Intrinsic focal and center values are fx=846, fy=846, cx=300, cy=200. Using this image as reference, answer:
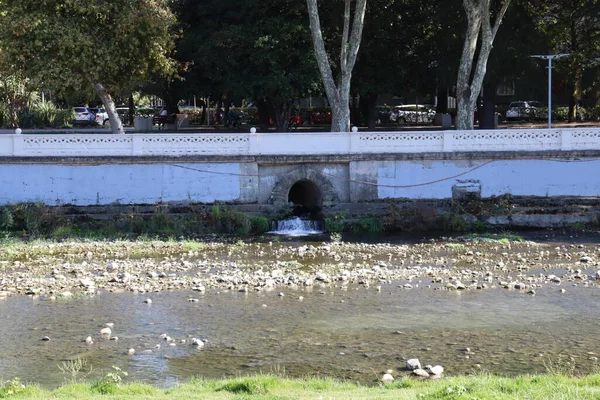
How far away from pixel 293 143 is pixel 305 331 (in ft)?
41.9

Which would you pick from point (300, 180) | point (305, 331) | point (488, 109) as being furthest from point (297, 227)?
point (488, 109)

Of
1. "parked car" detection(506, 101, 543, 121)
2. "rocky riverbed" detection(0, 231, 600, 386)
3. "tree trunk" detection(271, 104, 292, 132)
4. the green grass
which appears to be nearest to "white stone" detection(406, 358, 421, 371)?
→ "rocky riverbed" detection(0, 231, 600, 386)

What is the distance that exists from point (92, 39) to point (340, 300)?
1536 centimetres

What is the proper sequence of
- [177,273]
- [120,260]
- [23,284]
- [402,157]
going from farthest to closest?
[402,157] < [120,260] < [177,273] < [23,284]

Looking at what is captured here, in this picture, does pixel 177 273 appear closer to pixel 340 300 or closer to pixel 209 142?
pixel 340 300

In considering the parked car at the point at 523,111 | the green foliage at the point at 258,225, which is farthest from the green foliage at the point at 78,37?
the parked car at the point at 523,111

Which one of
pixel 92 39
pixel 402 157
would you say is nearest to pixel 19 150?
pixel 92 39

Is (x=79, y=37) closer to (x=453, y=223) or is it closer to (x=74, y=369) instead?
(x=453, y=223)

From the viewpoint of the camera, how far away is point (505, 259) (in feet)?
65.7

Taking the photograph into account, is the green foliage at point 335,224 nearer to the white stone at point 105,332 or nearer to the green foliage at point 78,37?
the green foliage at point 78,37

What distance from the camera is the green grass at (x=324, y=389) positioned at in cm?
866

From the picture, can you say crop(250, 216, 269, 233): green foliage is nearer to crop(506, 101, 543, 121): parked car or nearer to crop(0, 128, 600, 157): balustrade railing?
crop(0, 128, 600, 157): balustrade railing

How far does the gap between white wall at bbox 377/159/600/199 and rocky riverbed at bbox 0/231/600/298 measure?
3.41 m

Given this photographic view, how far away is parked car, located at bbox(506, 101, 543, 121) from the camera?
4869 cm
